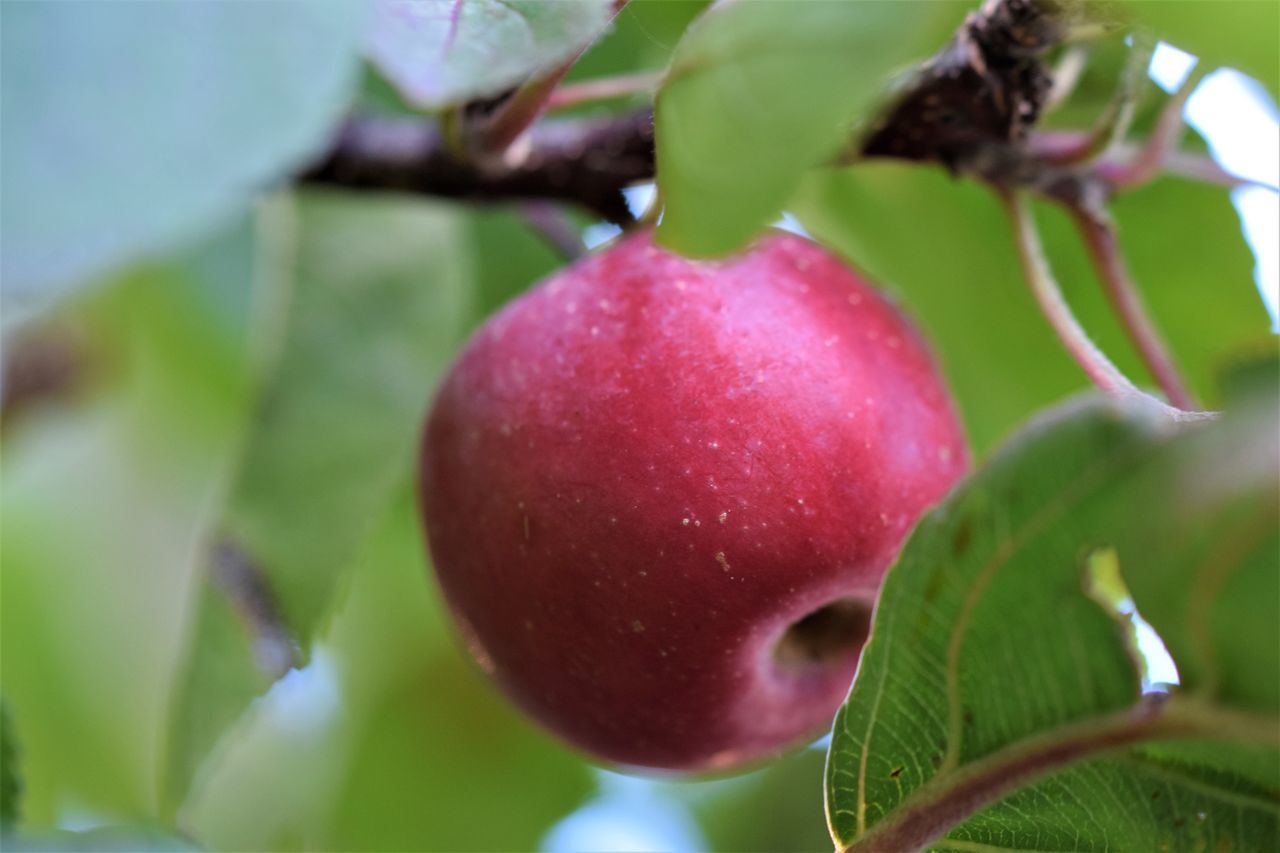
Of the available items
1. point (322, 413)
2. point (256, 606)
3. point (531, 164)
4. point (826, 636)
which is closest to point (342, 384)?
point (322, 413)

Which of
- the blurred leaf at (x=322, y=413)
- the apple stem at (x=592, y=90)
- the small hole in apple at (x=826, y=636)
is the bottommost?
the blurred leaf at (x=322, y=413)

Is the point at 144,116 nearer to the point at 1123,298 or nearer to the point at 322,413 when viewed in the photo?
the point at 1123,298

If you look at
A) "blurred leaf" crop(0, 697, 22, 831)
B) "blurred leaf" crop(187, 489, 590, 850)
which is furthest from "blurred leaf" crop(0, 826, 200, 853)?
"blurred leaf" crop(187, 489, 590, 850)

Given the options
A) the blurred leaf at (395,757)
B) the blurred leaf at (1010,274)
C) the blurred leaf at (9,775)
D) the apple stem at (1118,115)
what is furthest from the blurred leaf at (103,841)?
the blurred leaf at (395,757)

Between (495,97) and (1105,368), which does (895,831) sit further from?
(495,97)

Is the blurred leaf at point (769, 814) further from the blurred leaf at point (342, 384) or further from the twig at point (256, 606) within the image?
the twig at point (256, 606)
